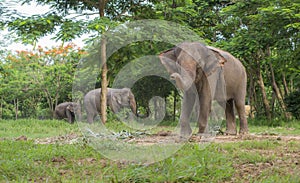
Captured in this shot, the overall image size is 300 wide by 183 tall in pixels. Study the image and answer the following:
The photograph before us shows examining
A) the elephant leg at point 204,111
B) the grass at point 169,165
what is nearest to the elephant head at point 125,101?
the elephant leg at point 204,111

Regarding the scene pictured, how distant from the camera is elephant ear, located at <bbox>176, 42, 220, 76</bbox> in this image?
6.72 meters

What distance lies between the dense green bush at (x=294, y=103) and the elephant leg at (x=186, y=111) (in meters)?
9.57

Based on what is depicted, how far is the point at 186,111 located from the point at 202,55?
97 centimetres

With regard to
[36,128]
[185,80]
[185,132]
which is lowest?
[36,128]

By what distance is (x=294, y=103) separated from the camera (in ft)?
51.1

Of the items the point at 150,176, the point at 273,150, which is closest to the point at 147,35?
the point at 273,150

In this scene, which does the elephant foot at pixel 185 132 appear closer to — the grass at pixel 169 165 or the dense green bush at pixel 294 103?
the grass at pixel 169 165

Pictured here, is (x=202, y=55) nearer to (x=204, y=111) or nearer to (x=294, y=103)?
(x=204, y=111)

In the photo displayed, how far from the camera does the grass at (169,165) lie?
4227mm

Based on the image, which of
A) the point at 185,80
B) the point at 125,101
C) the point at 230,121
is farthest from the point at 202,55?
the point at 125,101

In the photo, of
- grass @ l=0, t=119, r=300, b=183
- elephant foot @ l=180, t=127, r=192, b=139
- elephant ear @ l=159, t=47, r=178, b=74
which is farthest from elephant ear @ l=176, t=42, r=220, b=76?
grass @ l=0, t=119, r=300, b=183

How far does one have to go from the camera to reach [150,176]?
422 centimetres

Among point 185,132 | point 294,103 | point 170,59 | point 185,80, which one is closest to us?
point 185,80

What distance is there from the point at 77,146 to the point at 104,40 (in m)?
2.96
